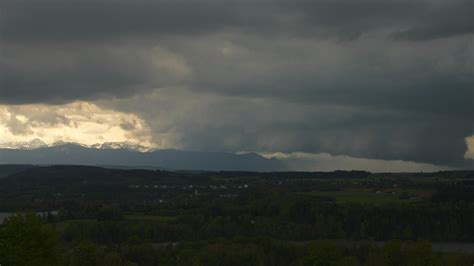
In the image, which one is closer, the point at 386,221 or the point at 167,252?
the point at 167,252

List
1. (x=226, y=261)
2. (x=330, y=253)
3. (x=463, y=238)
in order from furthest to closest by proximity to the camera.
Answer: (x=463, y=238) → (x=226, y=261) → (x=330, y=253)

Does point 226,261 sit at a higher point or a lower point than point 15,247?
lower

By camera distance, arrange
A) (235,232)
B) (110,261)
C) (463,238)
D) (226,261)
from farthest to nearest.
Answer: (463,238) → (235,232) → (226,261) → (110,261)

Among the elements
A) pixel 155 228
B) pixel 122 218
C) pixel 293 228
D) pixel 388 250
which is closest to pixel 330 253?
pixel 388 250

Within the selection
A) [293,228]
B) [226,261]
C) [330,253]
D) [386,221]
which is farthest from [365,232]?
[330,253]

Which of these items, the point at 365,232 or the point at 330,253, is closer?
the point at 330,253

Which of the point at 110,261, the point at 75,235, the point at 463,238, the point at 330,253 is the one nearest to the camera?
the point at 330,253

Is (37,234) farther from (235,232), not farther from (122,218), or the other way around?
(122,218)

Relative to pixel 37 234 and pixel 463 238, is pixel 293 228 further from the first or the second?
pixel 37 234

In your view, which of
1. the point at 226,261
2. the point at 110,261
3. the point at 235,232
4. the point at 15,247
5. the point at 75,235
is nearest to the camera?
the point at 15,247
